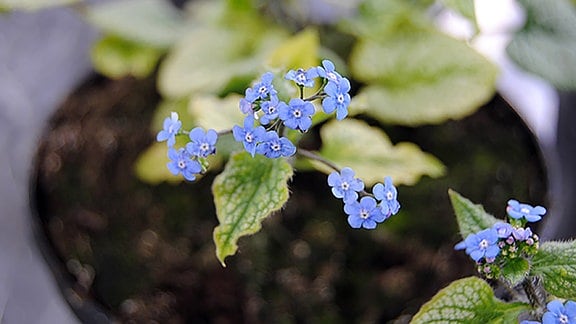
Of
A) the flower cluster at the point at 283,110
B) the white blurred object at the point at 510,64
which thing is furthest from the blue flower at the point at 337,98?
the white blurred object at the point at 510,64

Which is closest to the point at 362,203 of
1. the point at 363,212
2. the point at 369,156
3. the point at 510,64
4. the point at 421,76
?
the point at 363,212

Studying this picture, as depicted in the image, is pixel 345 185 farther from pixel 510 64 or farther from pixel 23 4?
pixel 510 64

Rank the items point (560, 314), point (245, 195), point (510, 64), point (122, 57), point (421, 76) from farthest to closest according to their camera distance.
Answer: point (510, 64) → point (122, 57) → point (421, 76) → point (245, 195) → point (560, 314)

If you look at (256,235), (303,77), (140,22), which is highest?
(303,77)

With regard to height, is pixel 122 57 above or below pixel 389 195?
below

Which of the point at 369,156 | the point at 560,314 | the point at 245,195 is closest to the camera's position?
the point at 560,314

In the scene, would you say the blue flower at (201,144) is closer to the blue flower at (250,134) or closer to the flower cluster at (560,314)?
the blue flower at (250,134)
